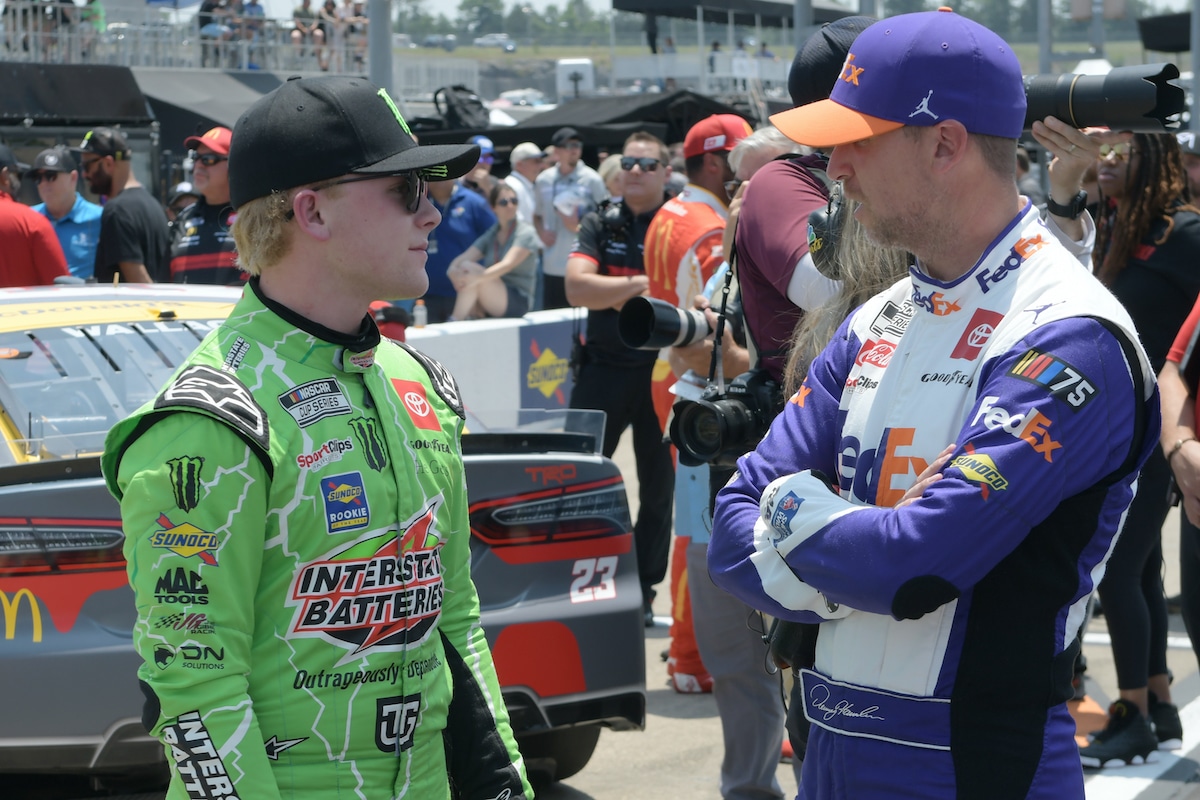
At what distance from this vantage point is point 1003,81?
6.45 ft

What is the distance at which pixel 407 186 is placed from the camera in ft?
7.00

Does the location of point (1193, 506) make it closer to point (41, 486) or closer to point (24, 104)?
point (41, 486)

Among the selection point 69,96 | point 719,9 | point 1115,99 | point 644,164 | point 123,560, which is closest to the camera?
point 1115,99

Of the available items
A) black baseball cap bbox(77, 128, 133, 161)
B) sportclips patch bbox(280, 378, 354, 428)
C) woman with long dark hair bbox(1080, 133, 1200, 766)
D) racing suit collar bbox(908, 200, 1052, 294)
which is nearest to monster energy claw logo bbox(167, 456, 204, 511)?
sportclips patch bbox(280, 378, 354, 428)

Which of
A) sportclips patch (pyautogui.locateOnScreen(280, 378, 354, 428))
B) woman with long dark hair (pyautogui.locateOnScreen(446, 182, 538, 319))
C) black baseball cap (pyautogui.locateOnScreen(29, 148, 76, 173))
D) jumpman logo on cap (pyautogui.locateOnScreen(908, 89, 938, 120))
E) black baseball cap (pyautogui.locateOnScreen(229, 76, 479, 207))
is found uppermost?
jumpman logo on cap (pyautogui.locateOnScreen(908, 89, 938, 120))

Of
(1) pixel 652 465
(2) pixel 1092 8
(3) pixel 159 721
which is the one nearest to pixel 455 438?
(3) pixel 159 721

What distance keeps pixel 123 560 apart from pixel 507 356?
21.5 feet

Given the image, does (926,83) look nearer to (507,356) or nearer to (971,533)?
(971,533)

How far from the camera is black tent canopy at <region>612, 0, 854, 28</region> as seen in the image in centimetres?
4644

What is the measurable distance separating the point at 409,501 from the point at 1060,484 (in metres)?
0.93

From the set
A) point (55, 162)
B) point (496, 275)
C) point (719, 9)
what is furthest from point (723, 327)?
point (719, 9)

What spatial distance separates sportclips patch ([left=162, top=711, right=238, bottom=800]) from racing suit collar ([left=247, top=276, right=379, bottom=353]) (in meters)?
0.58

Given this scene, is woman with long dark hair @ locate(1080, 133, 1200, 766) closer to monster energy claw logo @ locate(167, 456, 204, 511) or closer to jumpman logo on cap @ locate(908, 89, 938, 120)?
jumpman logo on cap @ locate(908, 89, 938, 120)

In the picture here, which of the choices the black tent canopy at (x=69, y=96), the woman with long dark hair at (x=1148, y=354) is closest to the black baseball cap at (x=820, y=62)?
the woman with long dark hair at (x=1148, y=354)
